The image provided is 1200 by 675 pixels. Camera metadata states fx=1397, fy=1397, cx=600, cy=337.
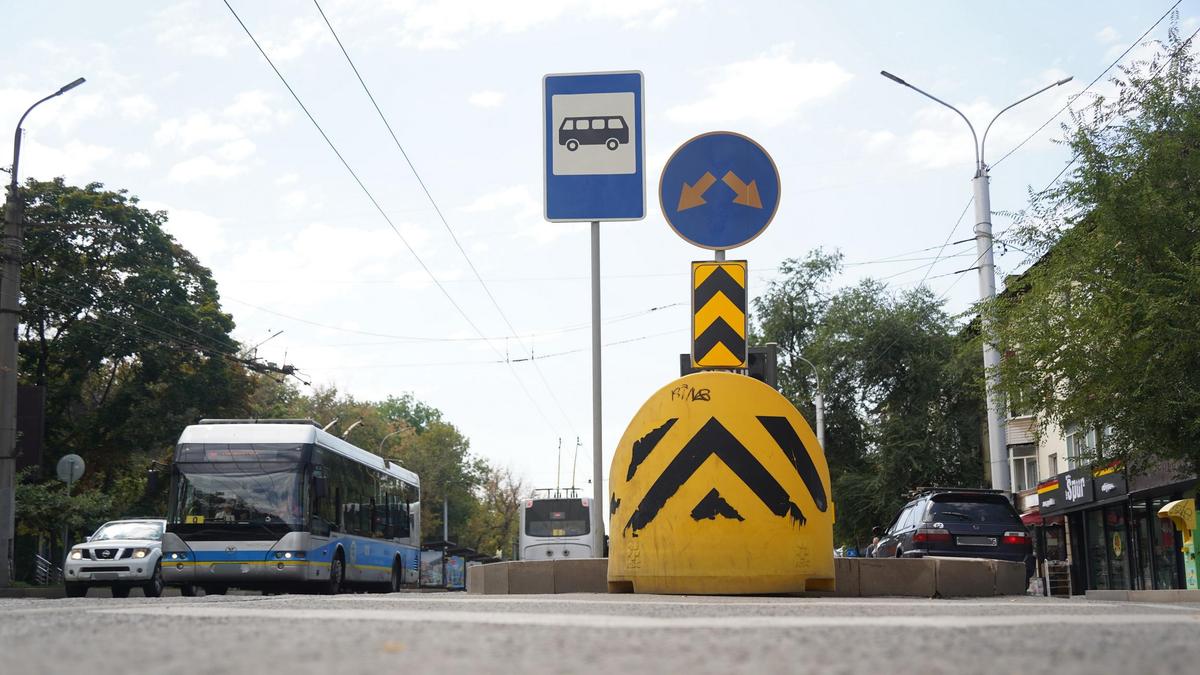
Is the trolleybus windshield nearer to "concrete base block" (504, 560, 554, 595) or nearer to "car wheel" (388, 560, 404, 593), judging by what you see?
"car wheel" (388, 560, 404, 593)

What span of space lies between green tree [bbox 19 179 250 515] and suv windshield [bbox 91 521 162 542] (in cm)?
1545

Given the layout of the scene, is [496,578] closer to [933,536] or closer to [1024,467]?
[933,536]

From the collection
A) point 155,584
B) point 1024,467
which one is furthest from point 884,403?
point 155,584

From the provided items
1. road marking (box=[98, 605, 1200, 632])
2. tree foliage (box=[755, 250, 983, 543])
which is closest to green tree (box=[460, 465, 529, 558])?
tree foliage (box=[755, 250, 983, 543])

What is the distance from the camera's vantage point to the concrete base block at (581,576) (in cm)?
1080

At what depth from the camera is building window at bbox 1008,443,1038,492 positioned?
50906 millimetres

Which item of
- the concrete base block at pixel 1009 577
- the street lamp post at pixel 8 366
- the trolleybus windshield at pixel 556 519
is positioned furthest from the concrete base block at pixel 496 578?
the trolleybus windshield at pixel 556 519

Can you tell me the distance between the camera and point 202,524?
22844mm

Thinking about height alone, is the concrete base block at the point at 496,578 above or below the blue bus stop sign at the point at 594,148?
below

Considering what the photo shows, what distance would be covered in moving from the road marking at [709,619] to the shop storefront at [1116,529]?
24464 millimetres

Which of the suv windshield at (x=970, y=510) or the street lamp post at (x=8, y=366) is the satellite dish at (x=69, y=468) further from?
the suv windshield at (x=970, y=510)

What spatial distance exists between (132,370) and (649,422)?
1628 inches

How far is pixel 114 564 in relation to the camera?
26.8 metres

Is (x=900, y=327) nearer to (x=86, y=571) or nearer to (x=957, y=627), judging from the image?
(x=86, y=571)
